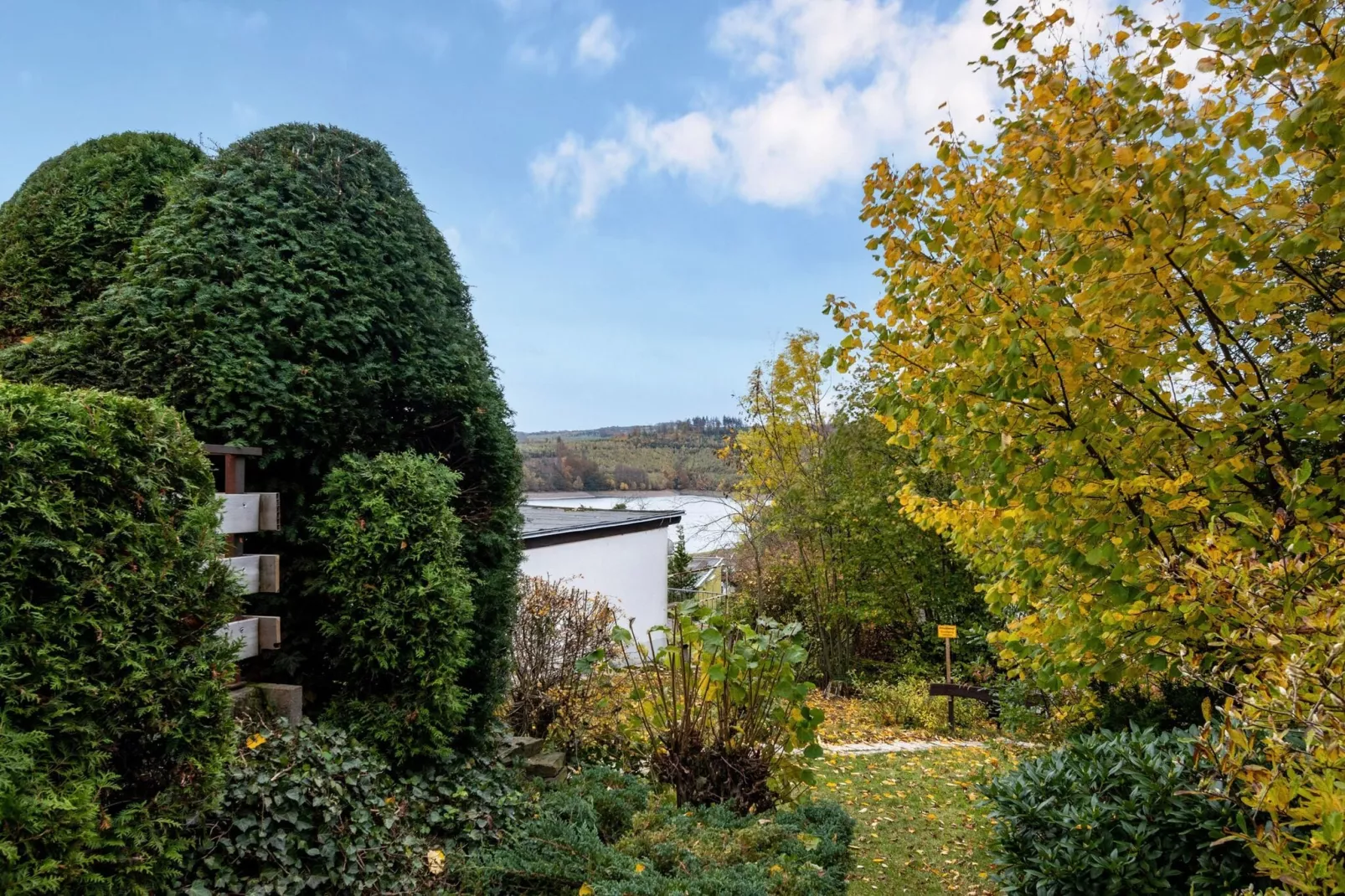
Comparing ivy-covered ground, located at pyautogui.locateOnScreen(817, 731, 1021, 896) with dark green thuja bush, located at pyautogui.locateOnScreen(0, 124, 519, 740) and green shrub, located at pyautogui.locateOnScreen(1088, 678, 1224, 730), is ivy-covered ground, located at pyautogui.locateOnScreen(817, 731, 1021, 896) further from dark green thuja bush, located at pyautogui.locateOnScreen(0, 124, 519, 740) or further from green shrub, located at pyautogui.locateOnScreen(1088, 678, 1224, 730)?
dark green thuja bush, located at pyautogui.locateOnScreen(0, 124, 519, 740)

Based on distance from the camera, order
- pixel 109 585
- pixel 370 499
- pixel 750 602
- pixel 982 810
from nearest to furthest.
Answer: pixel 109 585
pixel 982 810
pixel 370 499
pixel 750 602

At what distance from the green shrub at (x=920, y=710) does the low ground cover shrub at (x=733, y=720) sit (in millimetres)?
7058

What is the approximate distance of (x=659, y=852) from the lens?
Answer: 2771 mm

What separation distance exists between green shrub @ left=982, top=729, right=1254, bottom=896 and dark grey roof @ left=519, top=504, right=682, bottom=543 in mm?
5656

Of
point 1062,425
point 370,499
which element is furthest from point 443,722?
point 1062,425

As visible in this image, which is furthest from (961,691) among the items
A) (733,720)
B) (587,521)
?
(733,720)

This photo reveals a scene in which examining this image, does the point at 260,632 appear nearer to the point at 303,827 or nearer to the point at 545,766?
the point at 303,827

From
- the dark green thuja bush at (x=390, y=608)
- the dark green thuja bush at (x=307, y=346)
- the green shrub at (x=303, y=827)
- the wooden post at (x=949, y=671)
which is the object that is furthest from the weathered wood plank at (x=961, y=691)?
the green shrub at (x=303, y=827)

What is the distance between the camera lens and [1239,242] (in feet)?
6.95

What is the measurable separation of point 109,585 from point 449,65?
726 cm

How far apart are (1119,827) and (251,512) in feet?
12.2

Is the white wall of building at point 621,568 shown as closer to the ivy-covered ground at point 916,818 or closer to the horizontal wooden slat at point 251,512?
the ivy-covered ground at point 916,818

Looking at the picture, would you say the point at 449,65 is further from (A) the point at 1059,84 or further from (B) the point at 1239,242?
(B) the point at 1239,242

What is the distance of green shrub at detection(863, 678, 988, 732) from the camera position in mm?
9789
